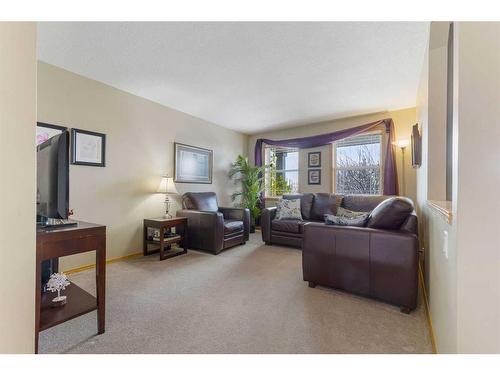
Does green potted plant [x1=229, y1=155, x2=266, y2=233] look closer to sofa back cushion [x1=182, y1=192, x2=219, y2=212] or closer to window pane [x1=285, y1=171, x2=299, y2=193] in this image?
window pane [x1=285, y1=171, x2=299, y2=193]

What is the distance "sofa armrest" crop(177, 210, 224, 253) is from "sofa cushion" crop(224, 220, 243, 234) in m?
0.15

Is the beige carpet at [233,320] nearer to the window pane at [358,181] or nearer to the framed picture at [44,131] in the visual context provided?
the framed picture at [44,131]

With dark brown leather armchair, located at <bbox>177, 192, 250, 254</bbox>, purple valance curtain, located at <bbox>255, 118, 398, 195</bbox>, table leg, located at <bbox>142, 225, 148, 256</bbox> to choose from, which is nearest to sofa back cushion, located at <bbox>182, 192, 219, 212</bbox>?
dark brown leather armchair, located at <bbox>177, 192, 250, 254</bbox>

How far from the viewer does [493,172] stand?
81 cm

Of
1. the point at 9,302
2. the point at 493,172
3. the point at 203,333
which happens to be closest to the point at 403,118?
the point at 493,172

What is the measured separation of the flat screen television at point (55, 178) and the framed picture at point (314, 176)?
167 inches

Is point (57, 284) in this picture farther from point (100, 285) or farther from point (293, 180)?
point (293, 180)

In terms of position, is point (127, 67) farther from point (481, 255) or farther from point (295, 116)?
point (481, 255)

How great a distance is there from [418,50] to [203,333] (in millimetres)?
3064

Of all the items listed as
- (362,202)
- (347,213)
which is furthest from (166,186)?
(362,202)

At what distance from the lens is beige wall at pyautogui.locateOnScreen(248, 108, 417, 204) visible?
3.88 m

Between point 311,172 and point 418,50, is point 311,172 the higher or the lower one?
the lower one

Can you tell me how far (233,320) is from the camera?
5.55 ft

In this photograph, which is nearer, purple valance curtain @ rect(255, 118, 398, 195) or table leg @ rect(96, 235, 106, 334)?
table leg @ rect(96, 235, 106, 334)
